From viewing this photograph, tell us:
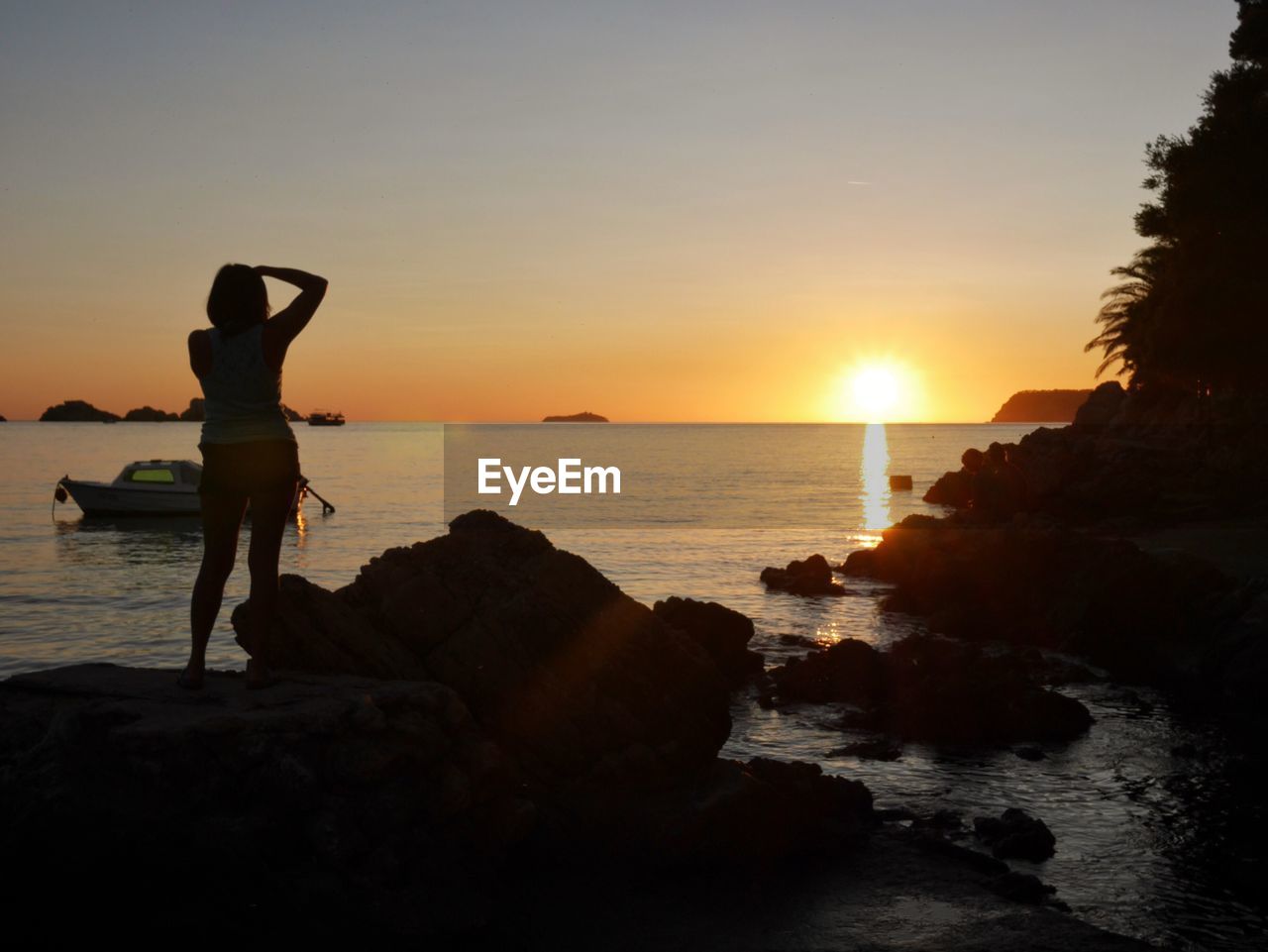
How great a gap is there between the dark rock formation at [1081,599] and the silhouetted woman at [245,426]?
15105 millimetres

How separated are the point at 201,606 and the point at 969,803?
824 cm

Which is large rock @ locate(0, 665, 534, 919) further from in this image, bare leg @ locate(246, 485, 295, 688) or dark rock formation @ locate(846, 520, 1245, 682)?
dark rock formation @ locate(846, 520, 1245, 682)

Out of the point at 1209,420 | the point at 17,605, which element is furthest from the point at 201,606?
the point at 1209,420

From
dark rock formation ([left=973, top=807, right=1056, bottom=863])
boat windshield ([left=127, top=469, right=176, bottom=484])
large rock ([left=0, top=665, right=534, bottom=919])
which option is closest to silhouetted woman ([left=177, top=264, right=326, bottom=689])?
large rock ([left=0, top=665, right=534, bottom=919])

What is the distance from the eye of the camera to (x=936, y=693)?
1467cm

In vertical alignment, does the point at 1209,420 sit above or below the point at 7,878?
above

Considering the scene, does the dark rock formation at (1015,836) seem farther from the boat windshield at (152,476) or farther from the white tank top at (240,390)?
the boat windshield at (152,476)

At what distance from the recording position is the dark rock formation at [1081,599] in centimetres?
1894

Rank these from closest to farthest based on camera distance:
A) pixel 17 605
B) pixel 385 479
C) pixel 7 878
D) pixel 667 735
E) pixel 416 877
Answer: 1. pixel 7 878
2. pixel 416 877
3. pixel 667 735
4. pixel 17 605
5. pixel 385 479

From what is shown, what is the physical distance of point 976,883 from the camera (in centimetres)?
912

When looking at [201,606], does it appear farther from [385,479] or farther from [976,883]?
[385,479]

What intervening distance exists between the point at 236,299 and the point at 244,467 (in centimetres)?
122

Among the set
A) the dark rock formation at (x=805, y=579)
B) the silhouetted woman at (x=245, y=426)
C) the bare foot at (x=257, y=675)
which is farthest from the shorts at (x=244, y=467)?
the dark rock formation at (x=805, y=579)

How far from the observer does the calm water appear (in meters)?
9.73
